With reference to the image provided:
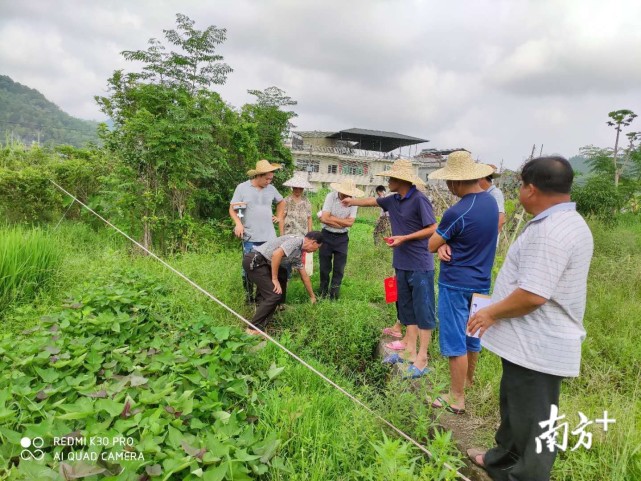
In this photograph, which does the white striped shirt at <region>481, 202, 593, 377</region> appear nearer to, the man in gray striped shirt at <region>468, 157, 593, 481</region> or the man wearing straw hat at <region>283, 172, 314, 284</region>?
the man in gray striped shirt at <region>468, 157, 593, 481</region>

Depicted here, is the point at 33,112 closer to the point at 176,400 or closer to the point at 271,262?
the point at 271,262

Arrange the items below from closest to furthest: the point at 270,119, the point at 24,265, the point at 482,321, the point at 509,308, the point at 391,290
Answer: the point at 509,308 < the point at 482,321 < the point at 391,290 < the point at 24,265 < the point at 270,119

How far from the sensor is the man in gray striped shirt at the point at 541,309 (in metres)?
1.66

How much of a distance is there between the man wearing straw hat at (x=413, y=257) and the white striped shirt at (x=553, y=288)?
A: 128 centimetres

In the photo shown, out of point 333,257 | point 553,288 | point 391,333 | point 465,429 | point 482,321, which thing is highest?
point 553,288

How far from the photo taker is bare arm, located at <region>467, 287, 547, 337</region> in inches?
66.4

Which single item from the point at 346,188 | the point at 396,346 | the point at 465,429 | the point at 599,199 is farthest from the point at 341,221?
the point at 599,199

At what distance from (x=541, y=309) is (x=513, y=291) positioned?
0.49 feet

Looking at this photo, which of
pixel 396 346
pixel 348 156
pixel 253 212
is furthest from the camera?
pixel 348 156

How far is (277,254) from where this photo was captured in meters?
3.75

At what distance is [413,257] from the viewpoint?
322 centimetres

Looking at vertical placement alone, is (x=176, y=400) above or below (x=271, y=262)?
below

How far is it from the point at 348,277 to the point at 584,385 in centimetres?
349

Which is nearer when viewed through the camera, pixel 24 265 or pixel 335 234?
pixel 24 265
